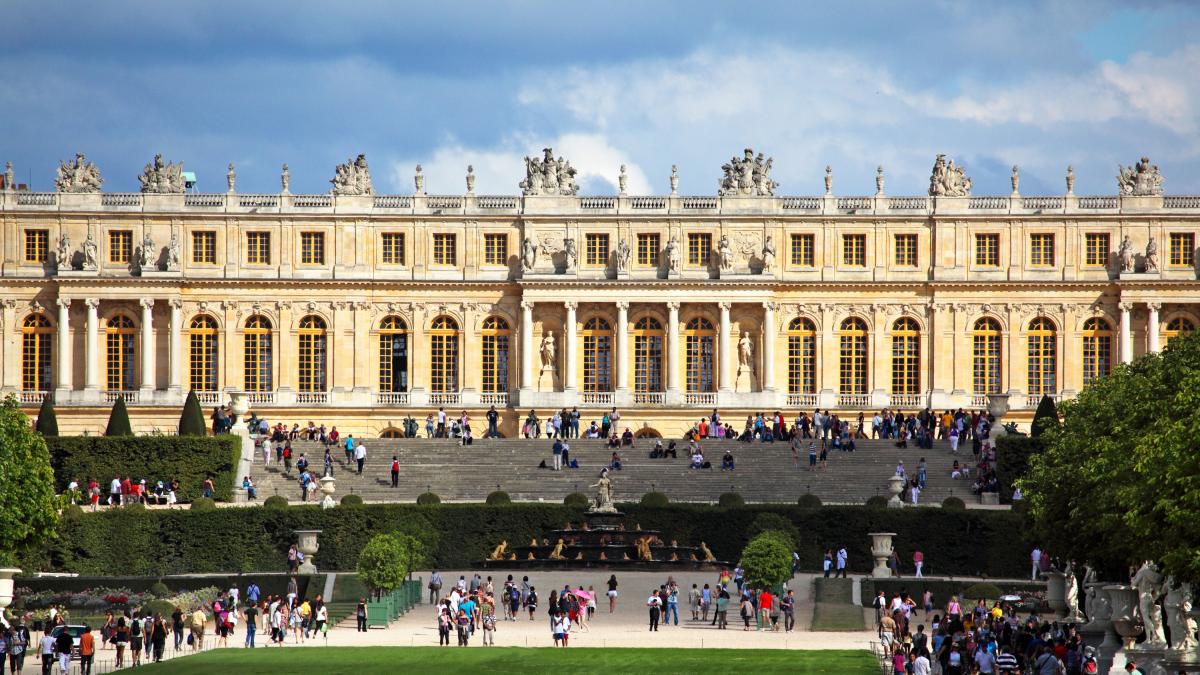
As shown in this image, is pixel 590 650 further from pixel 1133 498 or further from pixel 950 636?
pixel 1133 498

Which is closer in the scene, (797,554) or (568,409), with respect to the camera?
(797,554)

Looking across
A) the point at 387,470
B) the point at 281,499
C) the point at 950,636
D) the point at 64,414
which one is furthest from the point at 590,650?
the point at 64,414

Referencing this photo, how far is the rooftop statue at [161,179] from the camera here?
8138cm

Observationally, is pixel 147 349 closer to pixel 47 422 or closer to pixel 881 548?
pixel 47 422

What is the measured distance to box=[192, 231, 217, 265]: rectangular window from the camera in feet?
267

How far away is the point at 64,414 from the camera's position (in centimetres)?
7969

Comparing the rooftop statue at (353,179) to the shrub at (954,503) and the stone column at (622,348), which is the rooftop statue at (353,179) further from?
the shrub at (954,503)

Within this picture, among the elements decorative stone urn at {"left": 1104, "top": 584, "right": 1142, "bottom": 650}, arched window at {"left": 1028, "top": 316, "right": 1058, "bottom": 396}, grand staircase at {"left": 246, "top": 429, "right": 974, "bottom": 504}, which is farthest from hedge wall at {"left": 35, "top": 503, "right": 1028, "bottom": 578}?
arched window at {"left": 1028, "top": 316, "right": 1058, "bottom": 396}

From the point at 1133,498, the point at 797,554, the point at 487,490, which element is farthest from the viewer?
the point at 487,490

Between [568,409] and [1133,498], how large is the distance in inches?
1670

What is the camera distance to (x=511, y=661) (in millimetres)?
43906

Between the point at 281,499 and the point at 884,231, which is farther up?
the point at 884,231

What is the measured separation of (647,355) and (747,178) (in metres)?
7.56

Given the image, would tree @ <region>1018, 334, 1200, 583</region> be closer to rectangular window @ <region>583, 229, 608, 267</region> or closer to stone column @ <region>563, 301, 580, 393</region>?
stone column @ <region>563, 301, 580, 393</region>
